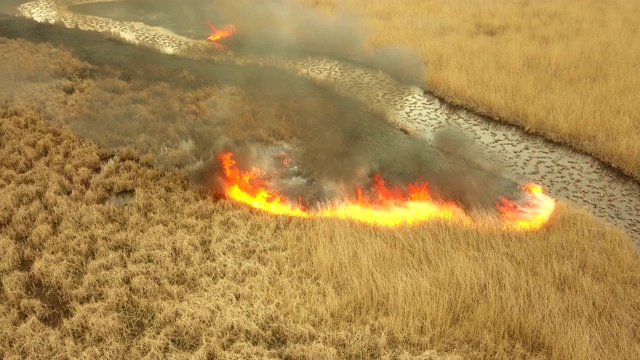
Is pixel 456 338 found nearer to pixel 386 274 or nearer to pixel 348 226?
pixel 386 274

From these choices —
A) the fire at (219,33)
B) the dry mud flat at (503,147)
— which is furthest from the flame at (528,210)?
the fire at (219,33)

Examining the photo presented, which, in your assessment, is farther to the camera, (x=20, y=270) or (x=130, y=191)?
(x=130, y=191)

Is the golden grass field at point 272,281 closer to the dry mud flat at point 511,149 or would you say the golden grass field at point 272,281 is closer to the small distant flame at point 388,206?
the small distant flame at point 388,206

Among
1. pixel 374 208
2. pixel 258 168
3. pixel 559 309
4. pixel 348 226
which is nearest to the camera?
pixel 559 309

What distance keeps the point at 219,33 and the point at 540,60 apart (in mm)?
9387

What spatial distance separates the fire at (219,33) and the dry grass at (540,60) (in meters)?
4.49

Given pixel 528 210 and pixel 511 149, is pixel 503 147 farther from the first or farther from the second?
pixel 528 210

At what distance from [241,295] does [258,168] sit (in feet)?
8.88

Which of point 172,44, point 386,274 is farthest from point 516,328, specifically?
point 172,44

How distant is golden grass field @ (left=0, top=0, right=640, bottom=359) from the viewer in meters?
3.84

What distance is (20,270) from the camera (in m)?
4.53

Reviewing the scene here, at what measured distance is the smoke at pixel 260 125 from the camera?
6.45 metres

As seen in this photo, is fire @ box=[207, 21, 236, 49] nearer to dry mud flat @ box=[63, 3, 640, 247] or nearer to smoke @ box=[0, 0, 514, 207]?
smoke @ box=[0, 0, 514, 207]

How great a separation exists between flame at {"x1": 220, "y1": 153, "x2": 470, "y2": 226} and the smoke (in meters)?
0.19
